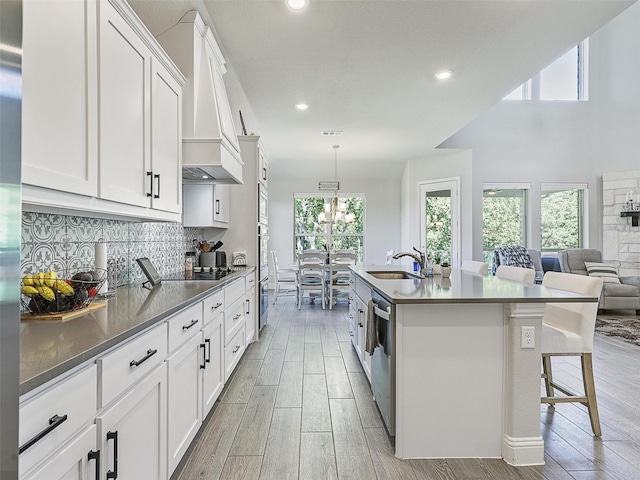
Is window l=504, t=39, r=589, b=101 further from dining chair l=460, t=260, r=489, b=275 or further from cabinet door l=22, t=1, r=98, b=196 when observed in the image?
cabinet door l=22, t=1, r=98, b=196

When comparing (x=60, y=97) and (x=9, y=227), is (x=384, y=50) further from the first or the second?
(x=9, y=227)

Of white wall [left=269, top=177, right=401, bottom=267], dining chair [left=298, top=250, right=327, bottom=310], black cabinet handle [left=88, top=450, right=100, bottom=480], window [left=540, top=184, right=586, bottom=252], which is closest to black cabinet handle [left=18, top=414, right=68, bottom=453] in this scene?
black cabinet handle [left=88, top=450, right=100, bottom=480]

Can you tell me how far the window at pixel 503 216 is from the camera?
7523 millimetres

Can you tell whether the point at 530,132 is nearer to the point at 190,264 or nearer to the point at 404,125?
the point at 404,125

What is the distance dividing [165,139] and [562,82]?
8724 mm

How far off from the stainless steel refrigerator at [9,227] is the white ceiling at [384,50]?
217cm

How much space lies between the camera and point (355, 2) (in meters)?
2.60

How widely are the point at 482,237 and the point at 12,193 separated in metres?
7.71

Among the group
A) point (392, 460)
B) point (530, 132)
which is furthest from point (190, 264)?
point (530, 132)

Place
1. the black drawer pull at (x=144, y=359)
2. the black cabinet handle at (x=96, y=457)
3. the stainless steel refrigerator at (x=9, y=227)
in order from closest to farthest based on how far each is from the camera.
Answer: the stainless steel refrigerator at (x=9, y=227) → the black cabinet handle at (x=96, y=457) → the black drawer pull at (x=144, y=359)

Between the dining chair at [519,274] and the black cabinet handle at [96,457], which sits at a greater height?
the dining chair at [519,274]

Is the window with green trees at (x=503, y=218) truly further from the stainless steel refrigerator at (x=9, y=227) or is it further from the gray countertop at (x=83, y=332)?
the stainless steel refrigerator at (x=9, y=227)

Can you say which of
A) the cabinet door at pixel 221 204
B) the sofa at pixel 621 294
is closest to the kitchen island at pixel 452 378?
the cabinet door at pixel 221 204

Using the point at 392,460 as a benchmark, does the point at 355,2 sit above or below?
above
